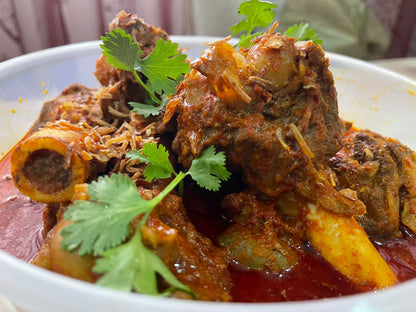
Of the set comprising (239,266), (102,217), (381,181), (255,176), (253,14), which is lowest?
(239,266)

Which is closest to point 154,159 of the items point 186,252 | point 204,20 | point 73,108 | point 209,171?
point 209,171

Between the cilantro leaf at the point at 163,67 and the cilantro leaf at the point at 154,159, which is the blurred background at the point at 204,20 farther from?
the cilantro leaf at the point at 154,159

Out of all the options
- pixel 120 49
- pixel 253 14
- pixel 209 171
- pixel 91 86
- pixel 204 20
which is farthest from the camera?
pixel 204 20

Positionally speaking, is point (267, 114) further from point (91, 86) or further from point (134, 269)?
point (91, 86)

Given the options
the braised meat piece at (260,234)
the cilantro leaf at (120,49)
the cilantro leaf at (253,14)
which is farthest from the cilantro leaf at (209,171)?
the cilantro leaf at (253,14)

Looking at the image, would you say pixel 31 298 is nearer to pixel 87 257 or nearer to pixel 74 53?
pixel 87 257

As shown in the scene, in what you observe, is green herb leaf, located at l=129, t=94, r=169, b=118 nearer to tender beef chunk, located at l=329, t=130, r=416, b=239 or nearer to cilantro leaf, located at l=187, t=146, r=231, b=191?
cilantro leaf, located at l=187, t=146, r=231, b=191

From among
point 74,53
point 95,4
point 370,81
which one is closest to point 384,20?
point 370,81

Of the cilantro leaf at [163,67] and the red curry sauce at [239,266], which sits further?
the cilantro leaf at [163,67]
